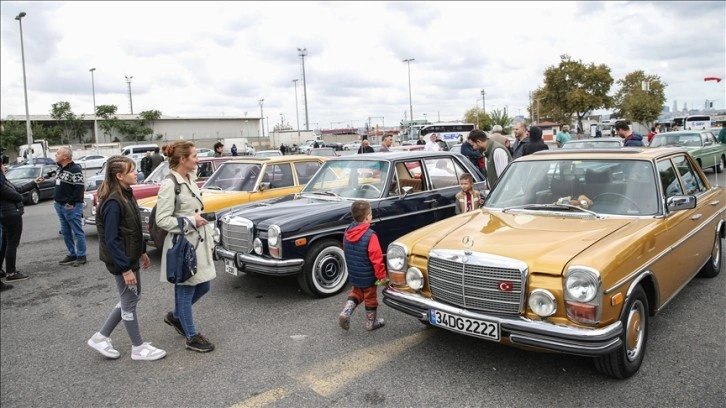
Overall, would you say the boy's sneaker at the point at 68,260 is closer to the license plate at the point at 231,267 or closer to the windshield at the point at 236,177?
the windshield at the point at 236,177

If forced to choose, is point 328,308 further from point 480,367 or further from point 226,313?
point 480,367

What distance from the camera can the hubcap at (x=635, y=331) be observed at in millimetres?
3574

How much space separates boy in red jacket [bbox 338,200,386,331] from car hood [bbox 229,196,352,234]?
110cm

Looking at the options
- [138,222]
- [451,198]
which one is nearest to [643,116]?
[451,198]

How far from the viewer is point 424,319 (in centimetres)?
385

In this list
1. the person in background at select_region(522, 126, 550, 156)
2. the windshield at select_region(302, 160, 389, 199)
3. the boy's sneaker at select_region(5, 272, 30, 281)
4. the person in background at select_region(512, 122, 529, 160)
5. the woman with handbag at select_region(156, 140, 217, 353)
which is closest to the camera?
the woman with handbag at select_region(156, 140, 217, 353)

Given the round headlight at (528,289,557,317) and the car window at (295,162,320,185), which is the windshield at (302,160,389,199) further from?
the round headlight at (528,289,557,317)

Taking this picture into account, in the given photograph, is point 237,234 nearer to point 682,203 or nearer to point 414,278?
point 414,278

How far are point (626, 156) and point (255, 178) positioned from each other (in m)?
5.37

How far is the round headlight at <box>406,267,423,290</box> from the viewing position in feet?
13.0

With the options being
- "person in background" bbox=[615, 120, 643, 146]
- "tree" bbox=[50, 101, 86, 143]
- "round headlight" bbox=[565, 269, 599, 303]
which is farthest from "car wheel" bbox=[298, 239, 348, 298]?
"tree" bbox=[50, 101, 86, 143]

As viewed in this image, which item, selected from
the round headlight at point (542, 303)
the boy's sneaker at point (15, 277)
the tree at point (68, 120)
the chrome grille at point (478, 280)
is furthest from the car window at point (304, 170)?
the tree at point (68, 120)

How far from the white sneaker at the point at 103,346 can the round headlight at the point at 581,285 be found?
3603 mm

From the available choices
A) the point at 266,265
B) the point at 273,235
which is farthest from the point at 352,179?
the point at 266,265
